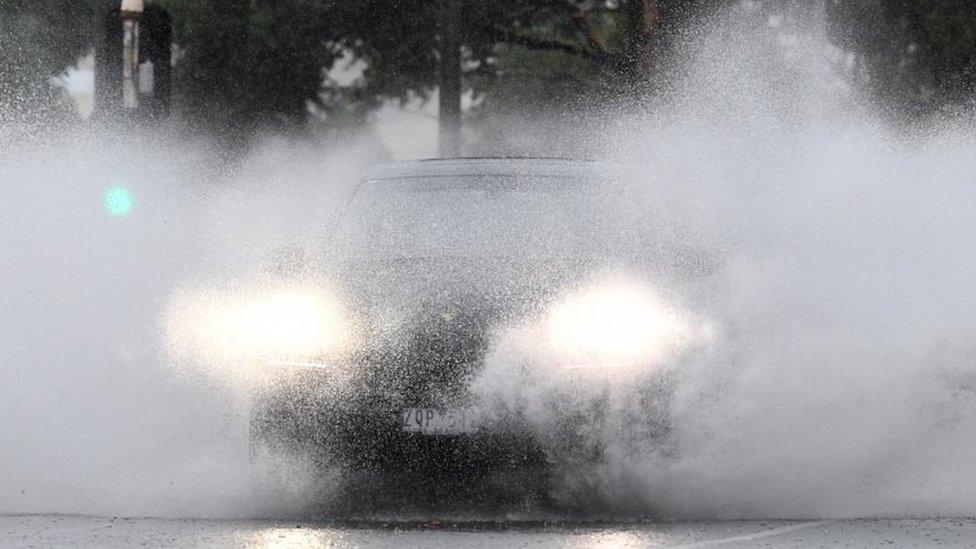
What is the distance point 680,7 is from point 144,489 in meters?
21.4

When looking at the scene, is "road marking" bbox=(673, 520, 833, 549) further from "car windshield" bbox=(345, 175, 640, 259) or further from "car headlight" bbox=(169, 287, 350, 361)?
"car headlight" bbox=(169, 287, 350, 361)

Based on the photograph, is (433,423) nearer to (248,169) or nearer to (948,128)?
(948,128)

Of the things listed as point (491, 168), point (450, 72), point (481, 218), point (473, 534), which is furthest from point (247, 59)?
point (473, 534)

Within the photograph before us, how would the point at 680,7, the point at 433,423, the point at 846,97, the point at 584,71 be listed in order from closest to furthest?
1. the point at 433,423
2. the point at 846,97
3. the point at 680,7
4. the point at 584,71

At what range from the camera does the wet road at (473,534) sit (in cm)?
795

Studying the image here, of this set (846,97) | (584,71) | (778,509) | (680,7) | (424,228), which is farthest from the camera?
(584,71)

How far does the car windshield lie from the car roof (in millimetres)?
60

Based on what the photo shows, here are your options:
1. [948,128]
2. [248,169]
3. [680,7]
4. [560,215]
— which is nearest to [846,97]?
[948,128]

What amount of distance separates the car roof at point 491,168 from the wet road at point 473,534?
2562mm

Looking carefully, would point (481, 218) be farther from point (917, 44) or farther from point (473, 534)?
point (917, 44)

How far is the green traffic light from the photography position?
56.3 feet

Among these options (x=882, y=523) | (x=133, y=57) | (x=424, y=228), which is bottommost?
(x=882, y=523)

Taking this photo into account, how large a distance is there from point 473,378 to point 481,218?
5.54ft

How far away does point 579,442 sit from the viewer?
28.0 feet
